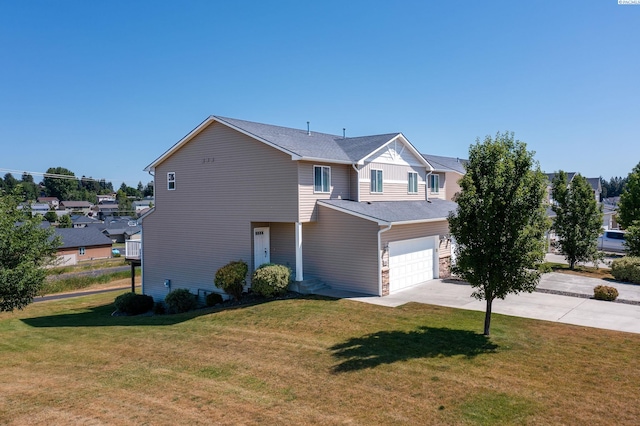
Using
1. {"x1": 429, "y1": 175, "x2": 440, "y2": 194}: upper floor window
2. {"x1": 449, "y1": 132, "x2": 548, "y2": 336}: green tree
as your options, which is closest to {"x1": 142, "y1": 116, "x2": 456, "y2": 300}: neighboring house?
{"x1": 429, "y1": 175, "x2": 440, "y2": 194}: upper floor window

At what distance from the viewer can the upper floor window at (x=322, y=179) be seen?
65.0 ft

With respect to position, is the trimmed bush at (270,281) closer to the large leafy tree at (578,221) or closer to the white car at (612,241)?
the large leafy tree at (578,221)

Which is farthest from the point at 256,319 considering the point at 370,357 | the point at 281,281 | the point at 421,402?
the point at 421,402

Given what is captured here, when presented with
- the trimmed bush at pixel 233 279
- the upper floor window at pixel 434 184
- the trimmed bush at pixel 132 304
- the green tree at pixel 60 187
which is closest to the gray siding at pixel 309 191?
the trimmed bush at pixel 233 279

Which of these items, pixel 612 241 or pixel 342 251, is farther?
pixel 612 241

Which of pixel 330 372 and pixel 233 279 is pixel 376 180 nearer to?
pixel 233 279

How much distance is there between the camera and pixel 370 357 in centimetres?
1069

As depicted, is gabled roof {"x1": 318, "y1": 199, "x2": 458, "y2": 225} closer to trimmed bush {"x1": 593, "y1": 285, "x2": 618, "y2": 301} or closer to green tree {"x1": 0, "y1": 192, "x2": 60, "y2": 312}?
trimmed bush {"x1": 593, "y1": 285, "x2": 618, "y2": 301}

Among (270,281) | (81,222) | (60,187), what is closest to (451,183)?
(270,281)

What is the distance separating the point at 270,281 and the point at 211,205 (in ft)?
21.1

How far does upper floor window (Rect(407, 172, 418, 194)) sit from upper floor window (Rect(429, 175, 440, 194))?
9.90 ft

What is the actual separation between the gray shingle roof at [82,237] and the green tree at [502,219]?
55405mm

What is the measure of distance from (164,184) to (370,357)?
17899 millimetres

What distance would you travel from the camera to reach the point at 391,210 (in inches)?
818
